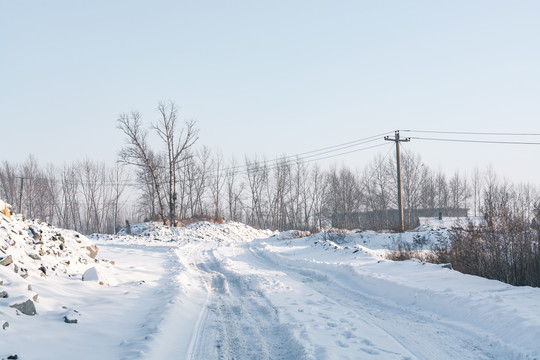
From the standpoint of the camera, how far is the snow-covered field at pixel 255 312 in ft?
17.8

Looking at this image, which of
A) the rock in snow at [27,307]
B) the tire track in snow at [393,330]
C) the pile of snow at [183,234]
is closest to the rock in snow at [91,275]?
the rock in snow at [27,307]

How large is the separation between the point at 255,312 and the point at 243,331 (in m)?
1.31

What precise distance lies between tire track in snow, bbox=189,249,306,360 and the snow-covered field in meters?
0.02

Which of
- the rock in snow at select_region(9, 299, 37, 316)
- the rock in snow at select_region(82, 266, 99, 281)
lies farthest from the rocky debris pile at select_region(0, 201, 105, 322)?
the rock in snow at select_region(82, 266, 99, 281)

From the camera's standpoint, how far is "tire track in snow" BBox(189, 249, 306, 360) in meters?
5.51

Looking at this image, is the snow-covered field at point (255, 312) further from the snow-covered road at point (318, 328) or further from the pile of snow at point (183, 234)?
the pile of snow at point (183, 234)

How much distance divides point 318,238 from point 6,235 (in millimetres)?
20242

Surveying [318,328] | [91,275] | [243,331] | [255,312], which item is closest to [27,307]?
[243,331]

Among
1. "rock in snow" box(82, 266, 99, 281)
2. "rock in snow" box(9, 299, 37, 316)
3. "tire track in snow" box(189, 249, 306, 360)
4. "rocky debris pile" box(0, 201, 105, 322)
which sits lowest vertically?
"tire track in snow" box(189, 249, 306, 360)

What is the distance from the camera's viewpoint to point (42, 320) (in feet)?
20.4

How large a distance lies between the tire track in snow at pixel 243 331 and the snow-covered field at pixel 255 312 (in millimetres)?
19

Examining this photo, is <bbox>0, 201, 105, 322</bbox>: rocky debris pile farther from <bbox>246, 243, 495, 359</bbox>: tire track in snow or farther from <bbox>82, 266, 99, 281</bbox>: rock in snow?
<bbox>246, 243, 495, 359</bbox>: tire track in snow

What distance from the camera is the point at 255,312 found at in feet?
26.1

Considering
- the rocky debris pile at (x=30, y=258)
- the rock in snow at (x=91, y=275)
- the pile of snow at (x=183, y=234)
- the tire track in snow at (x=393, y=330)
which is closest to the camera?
the tire track in snow at (x=393, y=330)
